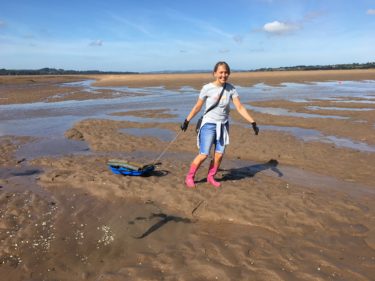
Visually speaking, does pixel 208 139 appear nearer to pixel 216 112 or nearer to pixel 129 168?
pixel 216 112

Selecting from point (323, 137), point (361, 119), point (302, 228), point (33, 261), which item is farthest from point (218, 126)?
point (361, 119)

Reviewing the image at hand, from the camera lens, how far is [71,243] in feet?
16.2

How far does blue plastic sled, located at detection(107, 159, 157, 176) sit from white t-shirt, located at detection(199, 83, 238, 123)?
73.9 inches

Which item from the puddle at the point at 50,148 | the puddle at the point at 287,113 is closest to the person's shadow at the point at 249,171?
the puddle at the point at 50,148

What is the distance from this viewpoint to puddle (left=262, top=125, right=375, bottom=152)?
10.7 metres

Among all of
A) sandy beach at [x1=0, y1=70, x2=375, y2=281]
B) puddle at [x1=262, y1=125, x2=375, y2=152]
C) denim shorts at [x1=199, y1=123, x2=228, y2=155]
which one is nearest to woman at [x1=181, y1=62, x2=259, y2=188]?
denim shorts at [x1=199, y1=123, x2=228, y2=155]

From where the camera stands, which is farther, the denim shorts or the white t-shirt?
the denim shorts

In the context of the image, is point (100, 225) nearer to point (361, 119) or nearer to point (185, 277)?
point (185, 277)

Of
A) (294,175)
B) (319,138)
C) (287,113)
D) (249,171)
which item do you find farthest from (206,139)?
(287,113)

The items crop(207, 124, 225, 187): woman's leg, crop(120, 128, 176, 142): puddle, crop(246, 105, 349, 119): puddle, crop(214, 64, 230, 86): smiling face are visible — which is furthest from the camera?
crop(246, 105, 349, 119): puddle

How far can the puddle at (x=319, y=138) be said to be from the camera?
35.0 feet

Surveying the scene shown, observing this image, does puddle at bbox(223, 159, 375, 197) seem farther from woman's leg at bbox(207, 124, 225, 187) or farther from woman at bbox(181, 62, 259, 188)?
woman at bbox(181, 62, 259, 188)

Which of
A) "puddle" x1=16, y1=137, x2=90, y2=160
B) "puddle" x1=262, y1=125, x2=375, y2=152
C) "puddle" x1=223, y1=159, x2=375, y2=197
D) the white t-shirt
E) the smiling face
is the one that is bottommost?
"puddle" x1=16, y1=137, x2=90, y2=160

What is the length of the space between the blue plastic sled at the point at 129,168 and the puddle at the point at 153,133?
478cm
